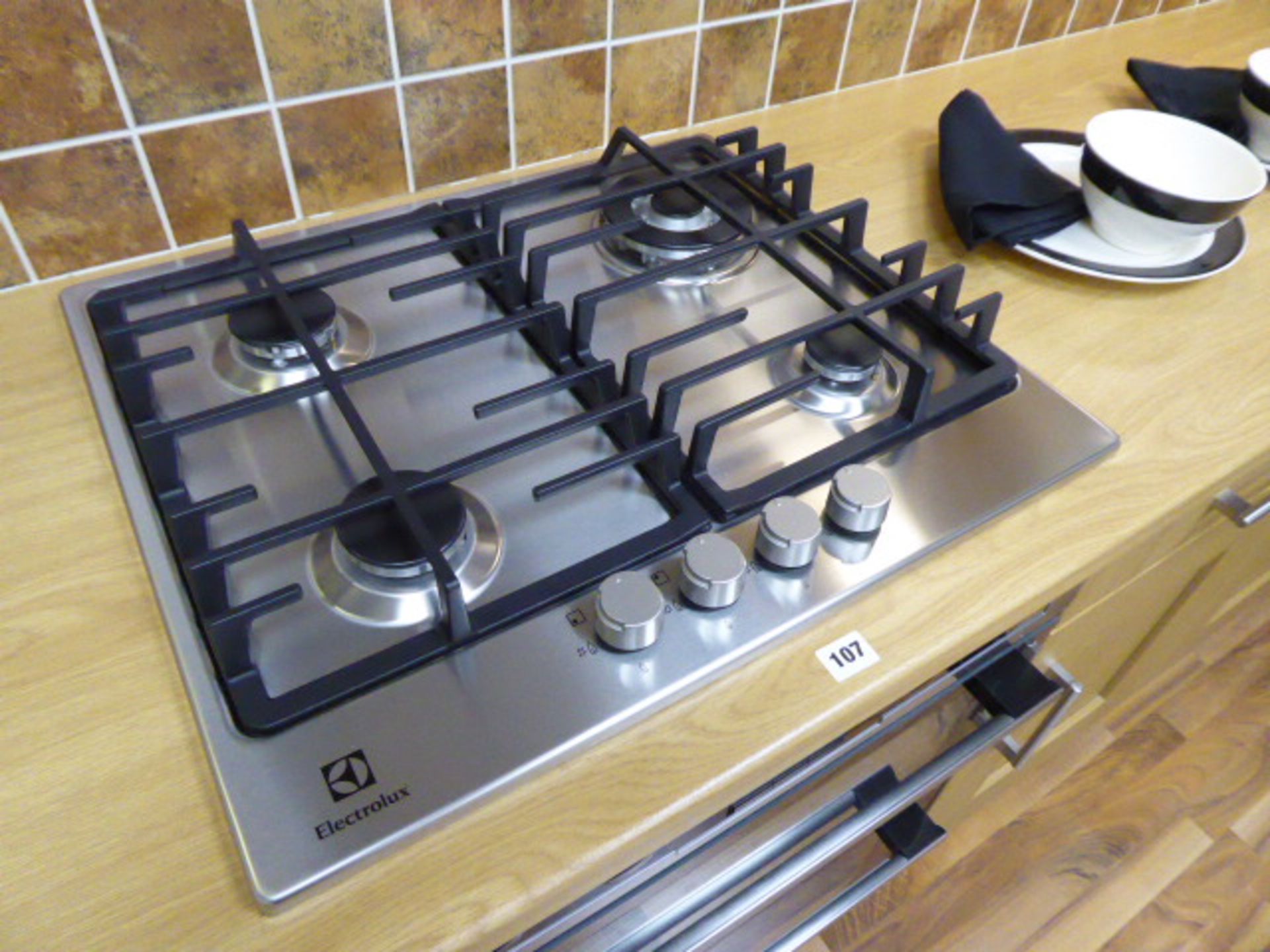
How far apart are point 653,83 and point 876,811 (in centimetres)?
66

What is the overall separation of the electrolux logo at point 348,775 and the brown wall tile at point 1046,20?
3.62ft

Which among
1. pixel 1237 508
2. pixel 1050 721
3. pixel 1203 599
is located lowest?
pixel 1203 599

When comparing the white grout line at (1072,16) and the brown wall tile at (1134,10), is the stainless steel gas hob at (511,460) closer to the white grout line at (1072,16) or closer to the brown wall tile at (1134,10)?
the white grout line at (1072,16)

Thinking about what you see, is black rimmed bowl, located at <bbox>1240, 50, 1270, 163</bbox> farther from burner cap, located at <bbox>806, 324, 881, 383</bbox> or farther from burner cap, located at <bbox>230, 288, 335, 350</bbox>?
burner cap, located at <bbox>230, 288, 335, 350</bbox>

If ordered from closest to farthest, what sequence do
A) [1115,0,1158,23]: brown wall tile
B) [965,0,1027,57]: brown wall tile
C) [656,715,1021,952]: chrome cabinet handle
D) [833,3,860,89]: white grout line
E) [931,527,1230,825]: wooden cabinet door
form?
[656,715,1021,952]: chrome cabinet handle, [931,527,1230,825]: wooden cabinet door, [833,3,860,89]: white grout line, [965,0,1027,57]: brown wall tile, [1115,0,1158,23]: brown wall tile

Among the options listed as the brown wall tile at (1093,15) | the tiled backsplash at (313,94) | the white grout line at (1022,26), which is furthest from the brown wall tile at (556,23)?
the brown wall tile at (1093,15)

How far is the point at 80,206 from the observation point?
0.68 meters

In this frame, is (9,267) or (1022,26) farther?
(1022,26)

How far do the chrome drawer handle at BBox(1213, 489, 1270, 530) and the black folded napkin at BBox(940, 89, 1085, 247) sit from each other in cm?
26

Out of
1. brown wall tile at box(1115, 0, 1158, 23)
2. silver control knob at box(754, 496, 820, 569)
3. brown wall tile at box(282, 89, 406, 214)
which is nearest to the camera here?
silver control knob at box(754, 496, 820, 569)

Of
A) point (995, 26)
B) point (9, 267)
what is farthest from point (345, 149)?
point (995, 26)

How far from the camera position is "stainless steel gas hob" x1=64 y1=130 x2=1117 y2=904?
47 cm

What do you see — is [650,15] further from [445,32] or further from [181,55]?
[181,55]

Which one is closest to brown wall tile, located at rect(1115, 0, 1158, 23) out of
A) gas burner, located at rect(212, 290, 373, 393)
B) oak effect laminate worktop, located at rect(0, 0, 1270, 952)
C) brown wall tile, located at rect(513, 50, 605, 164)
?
oak effect laminate worktop, located at rect(0, 0, 1270, 952)
